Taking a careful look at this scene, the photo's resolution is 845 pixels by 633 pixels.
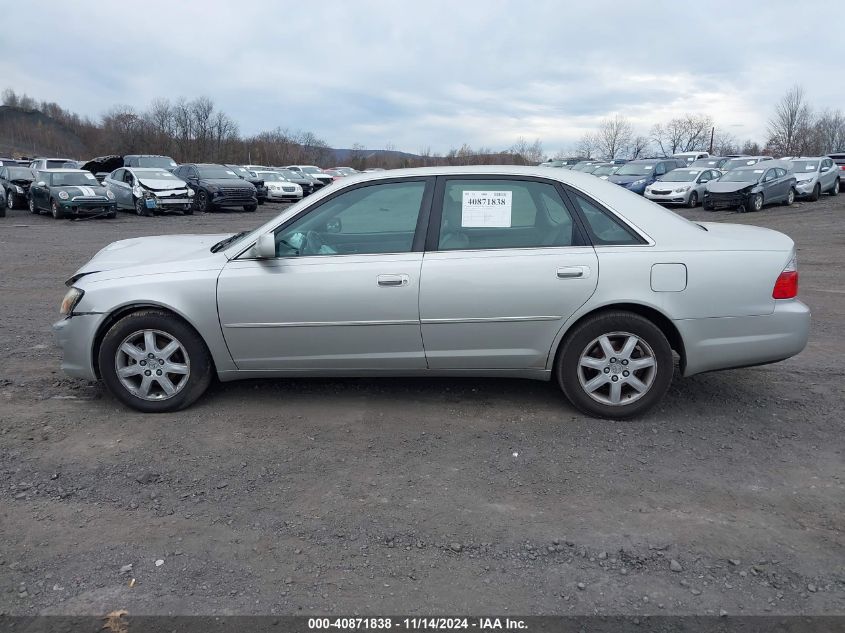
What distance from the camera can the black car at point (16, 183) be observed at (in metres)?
23.1

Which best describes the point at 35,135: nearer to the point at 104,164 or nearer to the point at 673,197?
the point at 104,164

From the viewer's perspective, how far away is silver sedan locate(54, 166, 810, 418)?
4219mm

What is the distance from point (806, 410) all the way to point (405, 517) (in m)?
2.97

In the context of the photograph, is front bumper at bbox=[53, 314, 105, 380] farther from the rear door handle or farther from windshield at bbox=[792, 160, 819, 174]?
windshield at bbox=[792, 160, 819, 174]

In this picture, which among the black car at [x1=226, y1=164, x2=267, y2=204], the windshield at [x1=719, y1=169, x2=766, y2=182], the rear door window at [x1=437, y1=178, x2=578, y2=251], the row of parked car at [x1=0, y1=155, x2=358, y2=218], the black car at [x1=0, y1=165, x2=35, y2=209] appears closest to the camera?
the rear door window at [x1=437, y1=178, x2=578, y2=251]

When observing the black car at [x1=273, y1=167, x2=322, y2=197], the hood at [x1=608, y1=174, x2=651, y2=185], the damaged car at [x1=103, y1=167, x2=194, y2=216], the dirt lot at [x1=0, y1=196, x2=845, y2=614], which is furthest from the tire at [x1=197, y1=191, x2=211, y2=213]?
the dirt lot at [x1=0, y1=196, x2=845, y2=614]

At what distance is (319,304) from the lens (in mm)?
4262

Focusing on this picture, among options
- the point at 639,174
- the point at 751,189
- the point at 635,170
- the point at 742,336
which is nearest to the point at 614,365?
the point at 742,336

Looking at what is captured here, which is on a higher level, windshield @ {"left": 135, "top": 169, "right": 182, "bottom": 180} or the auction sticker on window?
windshield @ {"left": 135, "top": 169, "right": 182, "bottom": 180}

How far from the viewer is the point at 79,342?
14.6 feet

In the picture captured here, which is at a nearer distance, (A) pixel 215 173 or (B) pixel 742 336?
(B) pixel 742 336

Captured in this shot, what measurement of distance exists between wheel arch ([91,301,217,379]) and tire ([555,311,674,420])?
2349 mm

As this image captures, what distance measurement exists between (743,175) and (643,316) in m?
20.9

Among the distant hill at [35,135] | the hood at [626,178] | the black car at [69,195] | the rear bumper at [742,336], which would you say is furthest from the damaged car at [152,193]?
the distant hill at [35,135]
